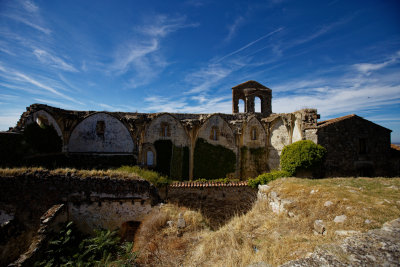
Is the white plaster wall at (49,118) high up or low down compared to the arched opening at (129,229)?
up

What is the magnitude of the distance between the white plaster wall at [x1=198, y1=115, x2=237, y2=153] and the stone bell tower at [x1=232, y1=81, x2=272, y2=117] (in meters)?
3.33

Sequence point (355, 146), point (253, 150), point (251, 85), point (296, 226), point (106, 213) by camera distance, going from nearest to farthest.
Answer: point (296, 226) < point (106, 213) < point (355, 146) < point (253, 150) < point (251, 85)

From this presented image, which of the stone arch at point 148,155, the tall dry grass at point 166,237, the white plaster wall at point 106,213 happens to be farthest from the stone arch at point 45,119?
the tall dry grass at point 166,237

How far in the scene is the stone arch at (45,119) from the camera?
51.2 ft

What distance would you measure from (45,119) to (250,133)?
1797 centimetres

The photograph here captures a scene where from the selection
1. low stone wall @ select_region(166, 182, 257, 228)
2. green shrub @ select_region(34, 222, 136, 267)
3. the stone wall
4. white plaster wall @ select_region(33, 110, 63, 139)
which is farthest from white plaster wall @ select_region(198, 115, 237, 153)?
green shrub @ select_region(34, 222, 136, 267)

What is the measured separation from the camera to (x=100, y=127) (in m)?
18.4

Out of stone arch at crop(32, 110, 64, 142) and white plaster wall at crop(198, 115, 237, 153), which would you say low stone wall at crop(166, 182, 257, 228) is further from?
stone arch at crop(32, 110, 64, 142)

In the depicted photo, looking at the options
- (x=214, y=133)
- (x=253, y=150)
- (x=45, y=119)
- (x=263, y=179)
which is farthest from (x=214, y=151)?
(x=45, y=119)

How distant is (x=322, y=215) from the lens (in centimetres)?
748

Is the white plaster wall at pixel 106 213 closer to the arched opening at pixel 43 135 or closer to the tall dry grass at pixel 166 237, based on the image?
the tall dry grass at pixel 166 237

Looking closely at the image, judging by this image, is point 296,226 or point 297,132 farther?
point 297,132

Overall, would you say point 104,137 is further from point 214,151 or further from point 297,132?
point 297,132

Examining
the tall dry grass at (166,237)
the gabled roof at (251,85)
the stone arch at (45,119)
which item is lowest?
the tall dry grass at (166,237)
